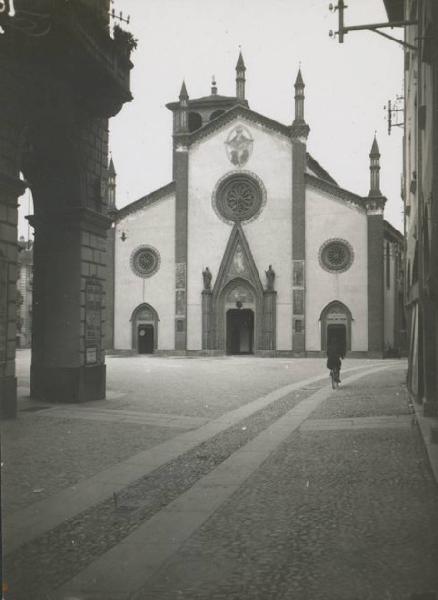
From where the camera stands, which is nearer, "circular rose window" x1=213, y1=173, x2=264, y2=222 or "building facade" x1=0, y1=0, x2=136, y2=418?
"building facade" x1=0, y1=0, x2=136, y2=418

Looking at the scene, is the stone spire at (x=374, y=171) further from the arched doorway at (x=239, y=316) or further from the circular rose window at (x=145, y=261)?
the circular rose window at (x=145, y=261)

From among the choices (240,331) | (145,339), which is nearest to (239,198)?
(240,331)

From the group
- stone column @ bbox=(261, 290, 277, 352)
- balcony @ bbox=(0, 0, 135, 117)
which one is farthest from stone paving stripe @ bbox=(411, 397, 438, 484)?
stone column @ bbox=(261, 290, 277, 352)

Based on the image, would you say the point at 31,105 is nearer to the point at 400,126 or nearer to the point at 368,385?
the point at 368,385

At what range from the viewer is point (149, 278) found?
41312 mm

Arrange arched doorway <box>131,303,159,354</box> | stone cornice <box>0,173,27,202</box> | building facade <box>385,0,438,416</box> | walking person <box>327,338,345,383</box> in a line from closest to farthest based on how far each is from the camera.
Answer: building facade <box>385,0,438,416</box>, stone cornice <box>0,173,27,202</box>, walking person <box>327,338,345,383</box>, arched doorway <box>131,303,159,354</box>

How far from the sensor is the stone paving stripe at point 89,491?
18.2ft

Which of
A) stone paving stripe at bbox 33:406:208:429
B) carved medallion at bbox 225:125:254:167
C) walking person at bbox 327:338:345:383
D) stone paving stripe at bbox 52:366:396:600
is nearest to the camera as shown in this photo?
stone paving stripe at bbox 52:366:396:600

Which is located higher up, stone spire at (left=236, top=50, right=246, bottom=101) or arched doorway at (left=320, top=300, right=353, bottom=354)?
stone spire at (left=236, top=50, right=246, bottom=101)

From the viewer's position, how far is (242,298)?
40.4 metres

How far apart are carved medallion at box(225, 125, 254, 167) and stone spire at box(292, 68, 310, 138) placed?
9.05 ft

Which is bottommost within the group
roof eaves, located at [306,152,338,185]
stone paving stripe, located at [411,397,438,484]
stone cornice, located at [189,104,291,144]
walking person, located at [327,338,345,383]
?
stone paving stripe, located at [411,397,438,484]

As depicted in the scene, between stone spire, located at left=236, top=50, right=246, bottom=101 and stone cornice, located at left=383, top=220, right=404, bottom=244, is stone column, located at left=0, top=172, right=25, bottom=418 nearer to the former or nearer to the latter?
stone cornice, located at left=383, top=220, right=404, bottom=244

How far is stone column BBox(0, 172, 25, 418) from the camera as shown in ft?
37.8
